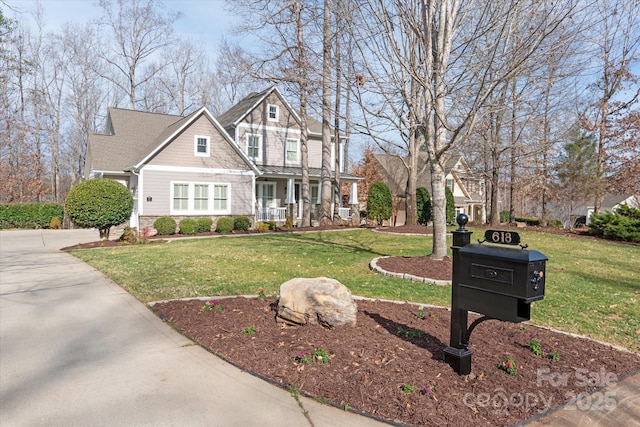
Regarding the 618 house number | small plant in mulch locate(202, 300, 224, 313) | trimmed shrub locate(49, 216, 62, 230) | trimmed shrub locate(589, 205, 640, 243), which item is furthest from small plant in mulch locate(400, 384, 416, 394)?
trimmed shrub locate(49, 216, 62, 230)

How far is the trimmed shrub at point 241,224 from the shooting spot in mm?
18531

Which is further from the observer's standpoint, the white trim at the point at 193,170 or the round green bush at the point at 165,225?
the white trim at the point at 193,170

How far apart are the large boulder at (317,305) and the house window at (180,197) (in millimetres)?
15509

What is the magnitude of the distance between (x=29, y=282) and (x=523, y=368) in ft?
26.8

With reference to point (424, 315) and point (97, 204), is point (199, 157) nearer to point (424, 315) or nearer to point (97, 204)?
point (97, 204)

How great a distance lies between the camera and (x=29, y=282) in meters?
7.36

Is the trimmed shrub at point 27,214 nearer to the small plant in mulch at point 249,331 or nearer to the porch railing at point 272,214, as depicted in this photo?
the porch railing at point 272,214

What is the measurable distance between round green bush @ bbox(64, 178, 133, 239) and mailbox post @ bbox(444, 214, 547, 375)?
14.0m

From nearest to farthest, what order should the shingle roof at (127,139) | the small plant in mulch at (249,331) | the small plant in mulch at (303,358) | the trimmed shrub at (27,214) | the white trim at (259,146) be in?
the small plant in mulch at (303,358)
the small plant in mulch at (249,331)
the shingle roof at (127,139)
the trimmed shrub at (27,214)
the white trim at (259,146)

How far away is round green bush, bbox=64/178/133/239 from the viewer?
14.0 m

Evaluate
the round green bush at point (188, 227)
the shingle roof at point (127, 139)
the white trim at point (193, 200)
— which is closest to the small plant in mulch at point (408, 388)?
the round green bush at point (188, 227)

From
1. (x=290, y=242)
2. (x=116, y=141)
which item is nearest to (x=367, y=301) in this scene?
(x=290, y=242)

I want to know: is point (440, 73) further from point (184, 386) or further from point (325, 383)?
point (184, 386)

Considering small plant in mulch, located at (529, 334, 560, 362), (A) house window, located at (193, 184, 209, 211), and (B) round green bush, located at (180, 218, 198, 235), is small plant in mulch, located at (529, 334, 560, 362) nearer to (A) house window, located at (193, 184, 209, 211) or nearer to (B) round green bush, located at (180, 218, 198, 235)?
(B) round green bush, located at (180, 218, 198, 235)
